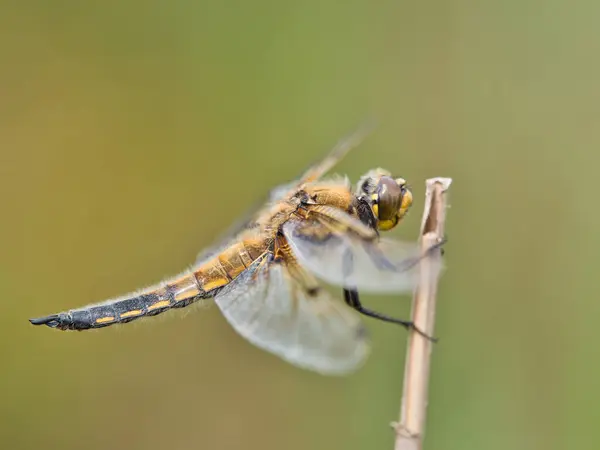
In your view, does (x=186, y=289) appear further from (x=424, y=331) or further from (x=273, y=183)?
(x=273, y=183)

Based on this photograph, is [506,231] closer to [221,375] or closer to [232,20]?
[221,375]

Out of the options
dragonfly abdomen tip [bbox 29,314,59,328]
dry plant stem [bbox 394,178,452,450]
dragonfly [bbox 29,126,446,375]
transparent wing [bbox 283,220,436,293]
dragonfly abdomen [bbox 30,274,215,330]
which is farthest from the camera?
dragonfly [bbox 29,126,446,375]

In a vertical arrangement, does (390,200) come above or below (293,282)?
above

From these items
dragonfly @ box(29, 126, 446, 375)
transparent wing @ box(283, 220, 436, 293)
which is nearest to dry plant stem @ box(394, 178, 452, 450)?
transparent wing @ box(283, 220, 436, 293)

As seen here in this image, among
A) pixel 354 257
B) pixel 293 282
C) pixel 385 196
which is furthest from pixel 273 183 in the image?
pixel 354 257

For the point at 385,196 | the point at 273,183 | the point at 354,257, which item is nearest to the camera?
the point at 354,257

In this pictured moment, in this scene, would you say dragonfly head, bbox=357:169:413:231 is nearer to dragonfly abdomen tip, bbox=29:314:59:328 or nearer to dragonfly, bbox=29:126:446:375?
dragonfly, bbox=29:126:446:375

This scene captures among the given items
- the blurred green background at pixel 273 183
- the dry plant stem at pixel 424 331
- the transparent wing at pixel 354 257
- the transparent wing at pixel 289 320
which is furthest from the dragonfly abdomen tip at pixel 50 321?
the dry plant stem at pixel 424 331

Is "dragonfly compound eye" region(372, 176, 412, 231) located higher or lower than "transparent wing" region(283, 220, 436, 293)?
higher

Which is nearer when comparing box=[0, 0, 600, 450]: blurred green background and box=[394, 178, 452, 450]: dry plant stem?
box=[394, 178, 452, 450]: dry plant stem
